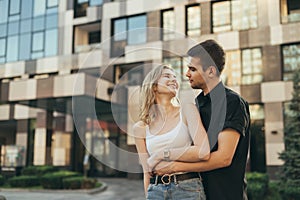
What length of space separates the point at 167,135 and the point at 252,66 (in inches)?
559

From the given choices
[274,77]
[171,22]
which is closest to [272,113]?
[274,77]

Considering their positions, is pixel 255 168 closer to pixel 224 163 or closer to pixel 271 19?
pixel 271 19

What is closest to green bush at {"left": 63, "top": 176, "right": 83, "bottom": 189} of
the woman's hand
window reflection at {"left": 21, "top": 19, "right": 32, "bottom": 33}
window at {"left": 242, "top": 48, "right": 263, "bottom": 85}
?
window at {"left": 242, "top": 48, "right": 263, "bottom": 85}

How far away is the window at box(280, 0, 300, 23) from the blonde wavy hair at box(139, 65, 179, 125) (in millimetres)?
14320

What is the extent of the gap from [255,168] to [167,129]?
1351 cm

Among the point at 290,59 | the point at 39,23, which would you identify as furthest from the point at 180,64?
the point at 39,23

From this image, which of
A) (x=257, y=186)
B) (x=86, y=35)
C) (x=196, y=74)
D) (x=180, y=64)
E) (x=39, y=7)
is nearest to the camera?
(x=196, y=74)

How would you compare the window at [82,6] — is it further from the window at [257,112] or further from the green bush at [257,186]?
the green bush at [257,186]

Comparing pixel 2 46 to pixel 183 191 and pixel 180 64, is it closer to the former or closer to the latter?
pixel 180 64

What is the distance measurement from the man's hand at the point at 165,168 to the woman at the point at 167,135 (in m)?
0.02

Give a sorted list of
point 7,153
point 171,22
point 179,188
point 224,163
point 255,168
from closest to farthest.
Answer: point 224,163, point 179,188, point 255,168, point 171,22, point 7,153

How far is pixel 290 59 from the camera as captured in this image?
1465 centimetres

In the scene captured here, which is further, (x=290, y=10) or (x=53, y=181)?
(x=290, y=10)

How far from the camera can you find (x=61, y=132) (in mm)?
19344
